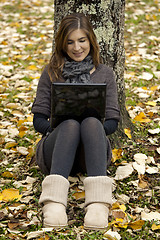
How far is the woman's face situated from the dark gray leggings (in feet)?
1.54

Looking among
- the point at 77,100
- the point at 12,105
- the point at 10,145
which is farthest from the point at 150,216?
the point at 12,105

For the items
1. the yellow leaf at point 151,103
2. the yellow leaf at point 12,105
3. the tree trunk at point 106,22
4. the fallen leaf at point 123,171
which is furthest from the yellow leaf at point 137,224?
the yellow leaf at point 12,105

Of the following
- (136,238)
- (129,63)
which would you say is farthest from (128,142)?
(129,63)

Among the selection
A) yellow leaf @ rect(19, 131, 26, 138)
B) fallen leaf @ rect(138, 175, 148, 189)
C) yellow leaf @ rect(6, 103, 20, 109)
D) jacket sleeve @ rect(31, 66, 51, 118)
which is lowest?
fallen leaf @ rect(138, 175, 148, 189)

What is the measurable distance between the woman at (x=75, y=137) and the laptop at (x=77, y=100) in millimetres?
46

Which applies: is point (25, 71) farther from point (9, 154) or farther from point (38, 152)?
point (38, 152)

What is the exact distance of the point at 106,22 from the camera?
256cm

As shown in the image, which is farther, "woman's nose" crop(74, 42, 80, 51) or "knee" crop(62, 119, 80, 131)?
"woman's nose" crop(74, 42, 80, 51)

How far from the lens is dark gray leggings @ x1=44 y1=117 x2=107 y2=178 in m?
2.03

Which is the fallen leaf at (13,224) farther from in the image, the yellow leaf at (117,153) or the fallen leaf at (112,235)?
the yellow leaf at (117,153)

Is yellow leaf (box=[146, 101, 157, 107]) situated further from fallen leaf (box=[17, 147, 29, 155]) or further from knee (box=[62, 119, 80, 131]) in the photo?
knee (box=[62, 119, 80, 131])

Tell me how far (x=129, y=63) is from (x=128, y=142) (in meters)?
1.75

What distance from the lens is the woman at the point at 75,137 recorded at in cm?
194

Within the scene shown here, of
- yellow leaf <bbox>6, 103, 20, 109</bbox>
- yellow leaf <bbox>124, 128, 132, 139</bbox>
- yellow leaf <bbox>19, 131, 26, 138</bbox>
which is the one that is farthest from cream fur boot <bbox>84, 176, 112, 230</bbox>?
yellow leaf <bbox>6, 103, 20, 109</bbox>
